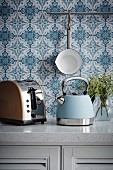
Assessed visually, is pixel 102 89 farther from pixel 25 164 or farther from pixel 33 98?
pixel 25 164

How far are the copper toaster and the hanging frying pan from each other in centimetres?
37

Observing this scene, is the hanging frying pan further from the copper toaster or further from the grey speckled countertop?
the grey speckled countertop

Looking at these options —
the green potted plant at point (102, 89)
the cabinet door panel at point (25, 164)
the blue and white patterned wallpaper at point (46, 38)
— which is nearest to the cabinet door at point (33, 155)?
the cabinet door panel at point (25, 164)

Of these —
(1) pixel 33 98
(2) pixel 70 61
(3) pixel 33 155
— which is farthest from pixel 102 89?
(3) pixel 33 155

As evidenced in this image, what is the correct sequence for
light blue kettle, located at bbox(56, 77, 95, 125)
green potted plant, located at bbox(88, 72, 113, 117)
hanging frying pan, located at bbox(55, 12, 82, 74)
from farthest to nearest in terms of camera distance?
hanging frying pan, located at bbox(55, 12, 82, 74), green potted plant, located at bbox(88, 72, 113, 117), light blue kettle, located at bbox(56, 77, 95, 125)

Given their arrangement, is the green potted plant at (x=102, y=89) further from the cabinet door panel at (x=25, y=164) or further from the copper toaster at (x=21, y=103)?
the cabinet door panel at (x=25, y=164)

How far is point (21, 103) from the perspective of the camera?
2119mm

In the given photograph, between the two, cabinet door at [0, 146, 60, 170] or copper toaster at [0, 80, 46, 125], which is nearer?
cabinet door at [0, 146, 60, 170]

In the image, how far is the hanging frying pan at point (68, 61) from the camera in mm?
2543

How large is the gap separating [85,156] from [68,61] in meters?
0.82

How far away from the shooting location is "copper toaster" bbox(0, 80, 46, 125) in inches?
83.7

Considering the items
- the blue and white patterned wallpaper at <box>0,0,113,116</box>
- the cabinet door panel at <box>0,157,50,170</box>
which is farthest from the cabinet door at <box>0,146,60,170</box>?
the blue and white patterned wallpaper at <box>0,0,113,116</box>

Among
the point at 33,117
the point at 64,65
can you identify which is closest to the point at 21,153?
the point at 33,117

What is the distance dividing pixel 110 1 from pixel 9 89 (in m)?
0.99
